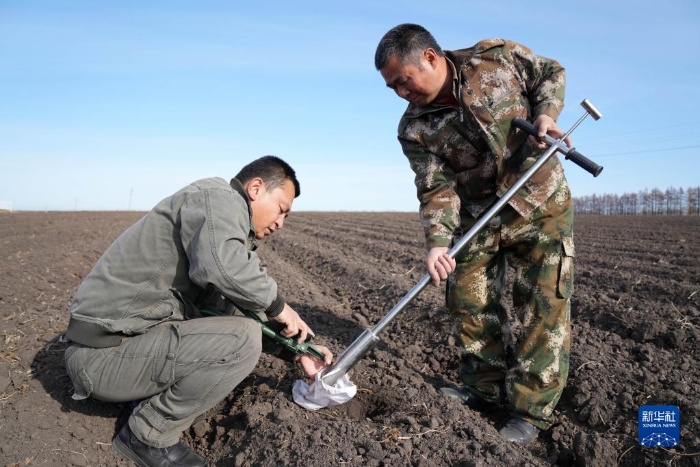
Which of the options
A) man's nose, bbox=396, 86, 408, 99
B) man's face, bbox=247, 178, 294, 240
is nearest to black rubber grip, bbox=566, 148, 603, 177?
man's nose, bbox=396, 86, 408, 99

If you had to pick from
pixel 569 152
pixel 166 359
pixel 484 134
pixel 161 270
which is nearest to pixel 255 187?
pixel 161 270

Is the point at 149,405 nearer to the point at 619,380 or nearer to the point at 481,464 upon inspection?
the point at 481,464

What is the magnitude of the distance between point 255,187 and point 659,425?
8.45 ft

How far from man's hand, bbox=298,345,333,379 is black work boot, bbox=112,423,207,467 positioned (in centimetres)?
72

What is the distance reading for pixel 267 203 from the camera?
2842 millimetres

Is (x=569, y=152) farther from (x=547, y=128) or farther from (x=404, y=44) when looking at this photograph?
(x=404, y=44)

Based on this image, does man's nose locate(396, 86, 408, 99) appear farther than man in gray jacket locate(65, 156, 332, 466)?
Yes

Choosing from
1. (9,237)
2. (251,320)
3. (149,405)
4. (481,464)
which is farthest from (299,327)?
(9,237)

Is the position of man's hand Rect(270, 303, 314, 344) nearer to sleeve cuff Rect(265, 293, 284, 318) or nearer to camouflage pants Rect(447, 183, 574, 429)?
sleeve cuff Rect(265, 293, 284, 318)

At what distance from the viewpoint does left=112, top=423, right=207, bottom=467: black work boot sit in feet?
8.80

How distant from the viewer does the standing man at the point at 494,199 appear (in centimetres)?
306

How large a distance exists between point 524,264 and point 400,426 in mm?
1213

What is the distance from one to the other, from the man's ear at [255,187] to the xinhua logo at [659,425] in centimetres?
248

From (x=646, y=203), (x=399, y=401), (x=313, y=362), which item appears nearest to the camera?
(x=313, y=362)
